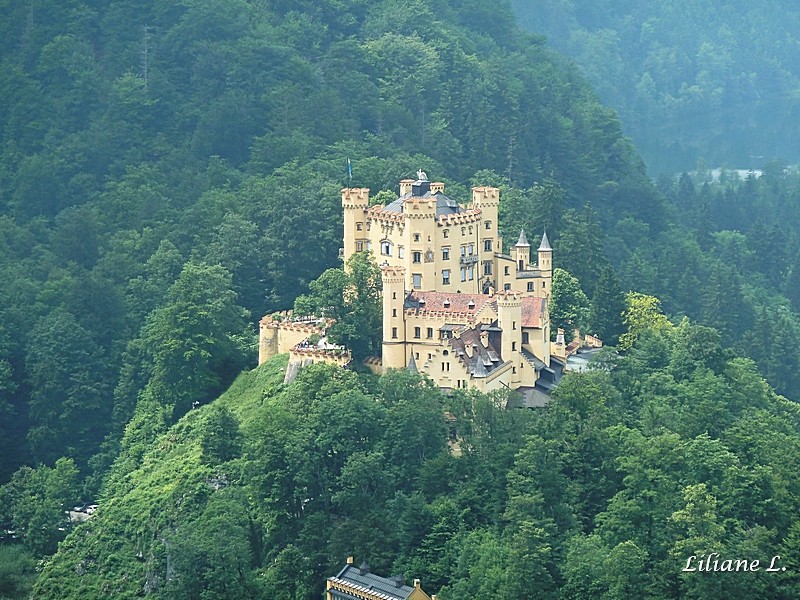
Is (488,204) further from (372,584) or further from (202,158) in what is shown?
(202,158)

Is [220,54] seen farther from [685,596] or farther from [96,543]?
[685,596]

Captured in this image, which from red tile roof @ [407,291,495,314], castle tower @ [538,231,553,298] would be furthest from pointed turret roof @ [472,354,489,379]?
castle tower @ [538,231,553,298]

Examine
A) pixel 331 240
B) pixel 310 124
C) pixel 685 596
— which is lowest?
pixel 685 596

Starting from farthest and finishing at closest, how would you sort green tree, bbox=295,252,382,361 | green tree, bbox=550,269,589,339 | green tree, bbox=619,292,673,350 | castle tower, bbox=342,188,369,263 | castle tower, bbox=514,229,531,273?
1. green tree, bbox=619,292,673,350
2. green tree, bbox=550,269,589,339
3. castle tower, bbox=342,188,369,263
4. castle tower, bbox=514,229,531,273
5. green tree, bbox=295,252,382,361

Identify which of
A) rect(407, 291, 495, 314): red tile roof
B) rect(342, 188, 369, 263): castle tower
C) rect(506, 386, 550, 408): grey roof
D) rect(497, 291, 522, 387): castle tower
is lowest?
rect(506, 386, 550, 408): grey roof

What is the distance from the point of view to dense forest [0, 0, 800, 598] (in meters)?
92.4

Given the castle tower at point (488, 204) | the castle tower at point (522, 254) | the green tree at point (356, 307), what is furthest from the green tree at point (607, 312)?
the green tree at point (356, 307)

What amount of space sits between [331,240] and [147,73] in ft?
127

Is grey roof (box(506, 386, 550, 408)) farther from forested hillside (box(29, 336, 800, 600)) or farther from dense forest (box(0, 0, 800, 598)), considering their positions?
dense forest (box(0, 0, 800, 598))

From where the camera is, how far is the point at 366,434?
317 feet

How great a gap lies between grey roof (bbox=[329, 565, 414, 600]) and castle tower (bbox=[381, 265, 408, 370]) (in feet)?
37.0

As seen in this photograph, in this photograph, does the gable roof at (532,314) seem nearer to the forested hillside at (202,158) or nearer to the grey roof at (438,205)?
the grey roof at (438,205)

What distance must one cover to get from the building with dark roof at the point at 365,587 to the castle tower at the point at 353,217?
→ 19.8 metres

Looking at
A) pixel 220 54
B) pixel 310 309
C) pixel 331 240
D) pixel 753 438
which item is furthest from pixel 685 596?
pixel 220 54
